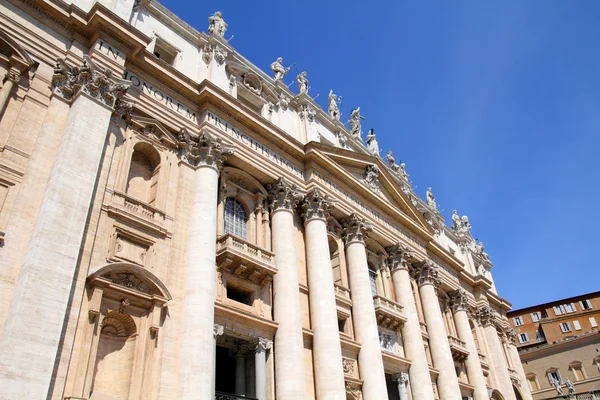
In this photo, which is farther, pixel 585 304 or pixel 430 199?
pixel 585 304

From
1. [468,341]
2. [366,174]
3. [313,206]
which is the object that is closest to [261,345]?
[313,206]

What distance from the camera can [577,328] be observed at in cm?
6094

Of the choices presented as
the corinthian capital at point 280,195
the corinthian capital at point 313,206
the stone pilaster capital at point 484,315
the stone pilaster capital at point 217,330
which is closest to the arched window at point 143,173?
the stone pilaster capital at point 217,330

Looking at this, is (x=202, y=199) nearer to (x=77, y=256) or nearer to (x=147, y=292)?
(x=147, y=292)

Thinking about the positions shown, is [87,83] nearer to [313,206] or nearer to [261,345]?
[261,345]

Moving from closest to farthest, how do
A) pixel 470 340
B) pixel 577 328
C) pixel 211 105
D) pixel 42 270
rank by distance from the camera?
pixel 42 270
pixel 211 105
pixel 470 340
pixel 577 328

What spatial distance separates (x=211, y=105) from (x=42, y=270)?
1030cm

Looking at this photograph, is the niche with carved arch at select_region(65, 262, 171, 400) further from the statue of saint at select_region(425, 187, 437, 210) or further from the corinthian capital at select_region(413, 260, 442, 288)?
the statue of saint at select_region(425, 187, 437, 210)

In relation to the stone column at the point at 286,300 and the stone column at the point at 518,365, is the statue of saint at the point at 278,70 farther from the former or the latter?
the stone column at the point at 518,365

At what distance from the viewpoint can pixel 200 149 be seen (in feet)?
66.6

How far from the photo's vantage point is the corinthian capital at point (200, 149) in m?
20.1

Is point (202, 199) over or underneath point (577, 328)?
underneath

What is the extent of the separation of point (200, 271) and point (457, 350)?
19.6m

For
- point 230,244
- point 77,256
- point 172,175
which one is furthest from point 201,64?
point 77,256
